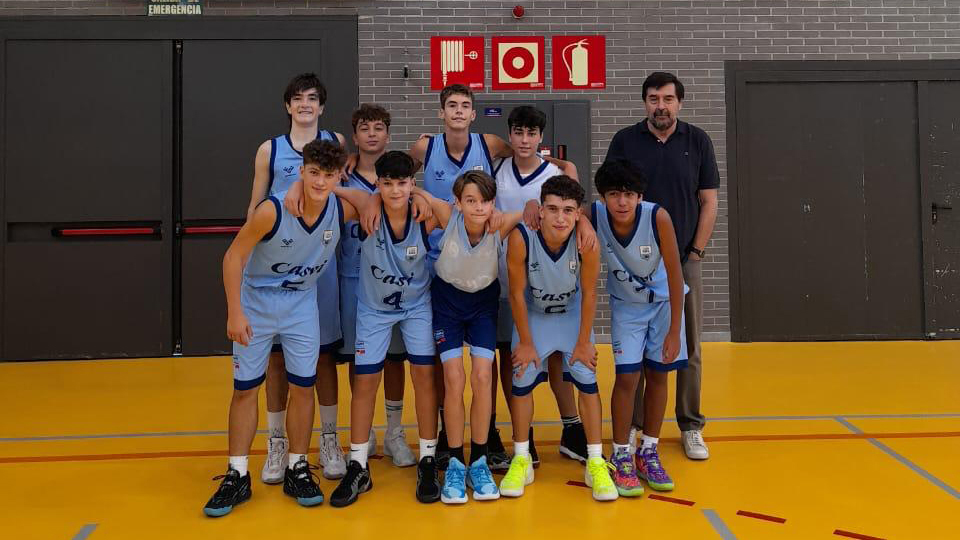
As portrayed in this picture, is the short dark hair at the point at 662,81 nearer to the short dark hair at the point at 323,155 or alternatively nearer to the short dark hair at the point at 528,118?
the short dark hair at the point at 528,118

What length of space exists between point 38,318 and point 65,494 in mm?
3970

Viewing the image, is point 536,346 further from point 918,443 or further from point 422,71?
point 422,71

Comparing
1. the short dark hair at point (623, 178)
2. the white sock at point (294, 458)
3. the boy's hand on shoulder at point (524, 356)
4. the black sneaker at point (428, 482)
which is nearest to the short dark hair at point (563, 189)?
the short dark hair at point (623, 178)

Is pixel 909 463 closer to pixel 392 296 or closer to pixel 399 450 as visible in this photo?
pixel 399 450

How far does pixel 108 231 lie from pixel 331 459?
423cm

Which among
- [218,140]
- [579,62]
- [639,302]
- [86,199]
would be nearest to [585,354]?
[639,302]

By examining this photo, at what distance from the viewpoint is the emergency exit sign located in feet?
21.2

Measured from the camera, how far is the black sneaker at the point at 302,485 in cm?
287

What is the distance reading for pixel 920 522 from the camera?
2.65 m

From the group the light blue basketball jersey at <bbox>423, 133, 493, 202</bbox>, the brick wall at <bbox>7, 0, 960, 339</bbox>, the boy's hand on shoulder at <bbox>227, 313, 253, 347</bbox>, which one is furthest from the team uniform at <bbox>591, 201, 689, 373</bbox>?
the brick wall at <bbox>7, 0, 960, 339</bbox>

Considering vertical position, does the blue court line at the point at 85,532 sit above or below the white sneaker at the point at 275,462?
below

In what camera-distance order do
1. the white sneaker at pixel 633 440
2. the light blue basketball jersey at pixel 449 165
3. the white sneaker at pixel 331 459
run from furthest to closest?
the light blue basketball jersey at pixel 449 165 → the white sneaker at pixel 633 440 → the white sneaker at pixel 331 459

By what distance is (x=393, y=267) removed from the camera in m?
3.11

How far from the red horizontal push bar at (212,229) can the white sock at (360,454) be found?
392cm
